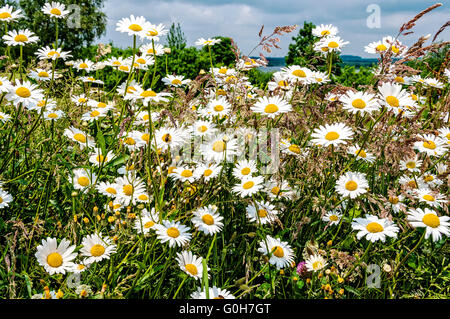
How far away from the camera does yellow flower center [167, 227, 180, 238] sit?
1660 mm

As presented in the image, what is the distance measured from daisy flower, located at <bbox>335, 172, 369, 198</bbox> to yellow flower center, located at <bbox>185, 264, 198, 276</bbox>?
2.82 feet

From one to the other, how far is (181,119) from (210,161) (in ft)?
0.94

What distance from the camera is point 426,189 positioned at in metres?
2.23

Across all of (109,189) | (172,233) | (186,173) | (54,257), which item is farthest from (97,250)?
(186,173)

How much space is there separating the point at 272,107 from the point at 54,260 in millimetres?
1292

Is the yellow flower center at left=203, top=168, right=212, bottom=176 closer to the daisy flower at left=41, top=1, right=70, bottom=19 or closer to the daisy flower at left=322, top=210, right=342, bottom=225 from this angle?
the daisy flower at left=322, top=210, right=342, bottom=225

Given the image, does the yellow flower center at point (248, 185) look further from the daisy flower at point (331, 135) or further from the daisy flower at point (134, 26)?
the daisy flower at point (134, 26)

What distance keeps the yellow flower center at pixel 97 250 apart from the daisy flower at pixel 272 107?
1032 mm

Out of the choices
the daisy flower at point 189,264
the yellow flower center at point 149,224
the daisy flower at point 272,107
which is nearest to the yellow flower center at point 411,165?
the daisy flower at point 272,107

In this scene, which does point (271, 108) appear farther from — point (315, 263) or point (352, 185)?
point (315, 263)

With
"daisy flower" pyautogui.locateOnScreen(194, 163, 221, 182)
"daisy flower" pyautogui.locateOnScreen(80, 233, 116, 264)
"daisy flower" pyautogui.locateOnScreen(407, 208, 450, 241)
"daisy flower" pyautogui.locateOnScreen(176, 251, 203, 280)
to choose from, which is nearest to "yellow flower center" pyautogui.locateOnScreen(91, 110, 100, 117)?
"daisy flower" pyautogui.locateOnScreen(194, 163, 221, 182)

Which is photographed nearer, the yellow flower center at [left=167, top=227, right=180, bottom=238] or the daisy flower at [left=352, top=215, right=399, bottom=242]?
the yellow flower center at [left=167, top=227, right=180, bottom=238]
